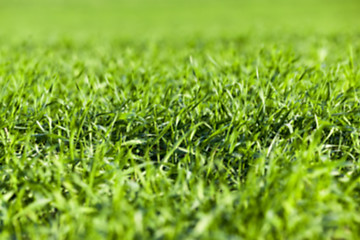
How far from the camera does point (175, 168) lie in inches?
69.9

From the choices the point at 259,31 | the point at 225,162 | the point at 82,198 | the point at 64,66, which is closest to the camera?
the point at 82,198

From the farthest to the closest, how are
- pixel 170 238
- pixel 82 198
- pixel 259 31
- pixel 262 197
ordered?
pixel 259 31, pixel 82 198, pixel 262 197, pixel 170 238

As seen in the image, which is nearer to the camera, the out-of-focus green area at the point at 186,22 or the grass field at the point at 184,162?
the grass field at the point at 184,162

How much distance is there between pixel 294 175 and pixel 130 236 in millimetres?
691

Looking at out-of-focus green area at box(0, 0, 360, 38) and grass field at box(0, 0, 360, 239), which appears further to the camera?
out-of-focus green area at box(0, 0, 360, 38)

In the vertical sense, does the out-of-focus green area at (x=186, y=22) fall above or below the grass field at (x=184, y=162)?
below

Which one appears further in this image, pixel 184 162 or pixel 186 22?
pixel 186 22

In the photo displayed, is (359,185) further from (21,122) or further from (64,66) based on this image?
(64,66)

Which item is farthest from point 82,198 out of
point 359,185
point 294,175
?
point 359,185

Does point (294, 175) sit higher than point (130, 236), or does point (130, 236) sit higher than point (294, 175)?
point (294, 175)

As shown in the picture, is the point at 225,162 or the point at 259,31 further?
the point at 259,31

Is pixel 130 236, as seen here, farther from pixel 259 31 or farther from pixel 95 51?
pixel 259 31

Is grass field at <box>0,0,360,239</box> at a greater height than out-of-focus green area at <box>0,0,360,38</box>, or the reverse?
grass field at <box>0,0,360,239</box>

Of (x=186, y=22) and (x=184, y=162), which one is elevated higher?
(x=184, y=162)
